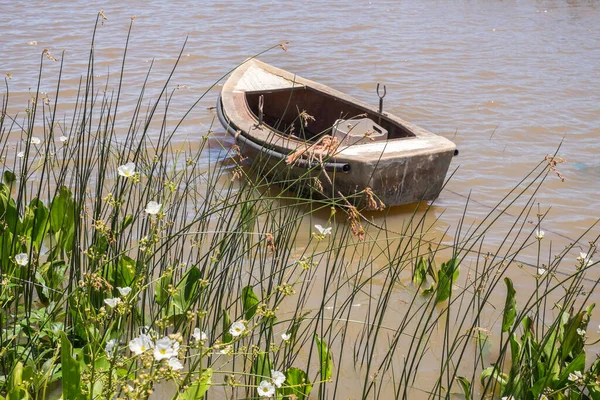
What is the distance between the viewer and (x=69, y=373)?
1757 millimetres

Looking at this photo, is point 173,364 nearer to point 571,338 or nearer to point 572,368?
point 572,368

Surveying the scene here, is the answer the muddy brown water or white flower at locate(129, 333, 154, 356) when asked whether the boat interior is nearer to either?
the muddy brown water

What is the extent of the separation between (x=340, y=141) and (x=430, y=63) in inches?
176

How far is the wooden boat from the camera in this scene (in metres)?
4.14

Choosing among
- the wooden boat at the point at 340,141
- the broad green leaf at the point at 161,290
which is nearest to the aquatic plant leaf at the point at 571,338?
the wooden boat at the point at 340,141

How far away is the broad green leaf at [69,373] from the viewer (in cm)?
171

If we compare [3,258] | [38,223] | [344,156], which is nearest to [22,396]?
[3,258]

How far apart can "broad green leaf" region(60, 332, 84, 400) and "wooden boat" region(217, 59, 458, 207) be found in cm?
184

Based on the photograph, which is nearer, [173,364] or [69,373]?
[173,364]

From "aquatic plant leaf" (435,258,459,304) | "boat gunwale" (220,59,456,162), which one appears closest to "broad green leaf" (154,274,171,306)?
"aquatic plant leaf" (435,258,459,304)

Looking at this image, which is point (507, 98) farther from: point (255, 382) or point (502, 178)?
point (255, 382)

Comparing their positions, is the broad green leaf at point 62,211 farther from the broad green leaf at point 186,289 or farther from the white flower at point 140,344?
the white flower at point 140,344

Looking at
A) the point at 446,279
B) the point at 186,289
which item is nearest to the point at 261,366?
the point at 186,289

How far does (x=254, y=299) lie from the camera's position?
2.64 metres
